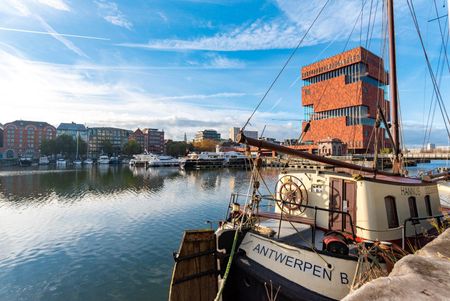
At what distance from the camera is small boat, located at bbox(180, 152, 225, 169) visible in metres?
87.9

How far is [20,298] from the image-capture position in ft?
33.0

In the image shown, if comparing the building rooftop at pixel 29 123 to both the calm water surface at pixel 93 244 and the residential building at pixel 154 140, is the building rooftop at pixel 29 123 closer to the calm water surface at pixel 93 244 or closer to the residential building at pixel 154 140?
the residential building at pixel 154 140

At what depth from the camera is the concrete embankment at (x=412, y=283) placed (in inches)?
93.0

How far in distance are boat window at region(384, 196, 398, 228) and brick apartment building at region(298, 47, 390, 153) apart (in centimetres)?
6939

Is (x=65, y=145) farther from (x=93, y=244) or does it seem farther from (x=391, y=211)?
(x=391, y=211)

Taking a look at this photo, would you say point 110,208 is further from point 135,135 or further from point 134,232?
point 135,135

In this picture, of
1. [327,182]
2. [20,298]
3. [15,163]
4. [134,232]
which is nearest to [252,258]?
[327,182]

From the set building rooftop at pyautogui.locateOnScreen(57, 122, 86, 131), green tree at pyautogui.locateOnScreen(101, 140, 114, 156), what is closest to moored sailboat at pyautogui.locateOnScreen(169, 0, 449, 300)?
green tree at pyautogui.locateOnScreen(101, 140, 114, 156)

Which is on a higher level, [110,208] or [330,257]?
[330,257]

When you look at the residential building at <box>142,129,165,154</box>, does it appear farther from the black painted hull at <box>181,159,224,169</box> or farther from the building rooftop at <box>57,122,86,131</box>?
the black painted hull at <box>181,159,224,169</box>

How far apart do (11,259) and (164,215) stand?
10.8 metres

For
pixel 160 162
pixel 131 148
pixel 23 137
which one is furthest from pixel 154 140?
pixel 160 162

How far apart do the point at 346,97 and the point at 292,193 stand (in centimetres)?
8290

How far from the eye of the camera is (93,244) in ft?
51.7
